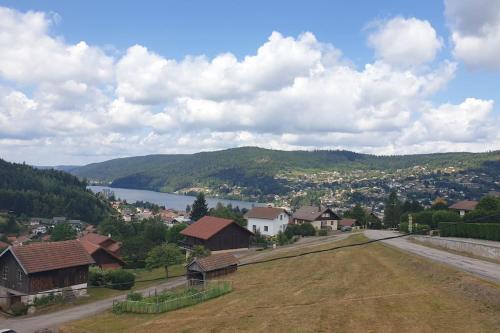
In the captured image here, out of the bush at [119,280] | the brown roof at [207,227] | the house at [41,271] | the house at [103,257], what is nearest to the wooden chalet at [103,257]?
the house at [103,257]

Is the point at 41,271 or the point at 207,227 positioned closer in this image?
the point at 41,271

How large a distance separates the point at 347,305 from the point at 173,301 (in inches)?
557

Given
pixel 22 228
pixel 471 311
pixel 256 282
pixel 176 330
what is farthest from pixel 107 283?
pixel 22 228

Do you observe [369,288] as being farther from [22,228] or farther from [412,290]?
[22,228]

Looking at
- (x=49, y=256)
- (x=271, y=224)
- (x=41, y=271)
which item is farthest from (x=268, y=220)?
(x=41, y=271)

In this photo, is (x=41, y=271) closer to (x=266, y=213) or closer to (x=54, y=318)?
(x=54, y=318)

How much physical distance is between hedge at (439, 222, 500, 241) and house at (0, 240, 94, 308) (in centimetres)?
4210

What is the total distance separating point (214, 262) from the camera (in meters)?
45.6

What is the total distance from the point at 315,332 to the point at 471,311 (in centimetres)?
862

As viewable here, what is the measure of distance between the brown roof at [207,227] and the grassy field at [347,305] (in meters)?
28.6

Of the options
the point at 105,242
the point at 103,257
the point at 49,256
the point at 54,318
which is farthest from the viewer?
the point at 105,242

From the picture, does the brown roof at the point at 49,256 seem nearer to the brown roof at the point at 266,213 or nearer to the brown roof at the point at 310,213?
the brown roof at the point at 266,213

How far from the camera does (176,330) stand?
27.2 meters

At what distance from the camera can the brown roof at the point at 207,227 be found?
70438 millimetres
